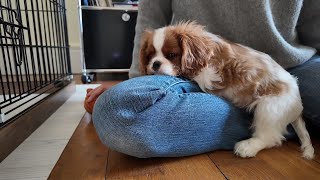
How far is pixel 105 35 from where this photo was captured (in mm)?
2381

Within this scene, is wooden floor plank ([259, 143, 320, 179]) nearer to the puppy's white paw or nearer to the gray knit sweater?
the puppy's white paw

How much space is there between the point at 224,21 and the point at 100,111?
27.0 inches

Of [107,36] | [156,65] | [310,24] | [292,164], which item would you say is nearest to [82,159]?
[156,65]

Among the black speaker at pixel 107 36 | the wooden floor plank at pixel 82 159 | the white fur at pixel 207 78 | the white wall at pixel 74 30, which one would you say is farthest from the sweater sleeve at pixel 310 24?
the white wall at pixel 74 30

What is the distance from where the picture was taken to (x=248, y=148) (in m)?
0.81

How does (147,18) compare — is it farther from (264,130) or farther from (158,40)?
(264,130)

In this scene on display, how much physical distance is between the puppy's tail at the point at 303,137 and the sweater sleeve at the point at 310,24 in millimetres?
437

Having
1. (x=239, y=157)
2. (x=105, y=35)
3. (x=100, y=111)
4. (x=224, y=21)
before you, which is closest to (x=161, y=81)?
(x=100, y=111)

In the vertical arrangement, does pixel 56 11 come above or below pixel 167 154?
above

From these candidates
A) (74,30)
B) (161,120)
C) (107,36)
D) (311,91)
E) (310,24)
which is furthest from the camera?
(74,30)

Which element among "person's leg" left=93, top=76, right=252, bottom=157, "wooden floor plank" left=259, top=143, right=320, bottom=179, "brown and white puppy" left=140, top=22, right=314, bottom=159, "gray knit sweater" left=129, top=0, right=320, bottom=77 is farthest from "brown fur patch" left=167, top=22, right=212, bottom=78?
"wooden floor plank" left=259, top=143, right=320, bottom=179

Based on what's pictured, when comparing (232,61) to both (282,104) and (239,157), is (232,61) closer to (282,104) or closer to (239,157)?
(282,104)

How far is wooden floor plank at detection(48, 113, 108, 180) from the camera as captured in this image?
709 mm

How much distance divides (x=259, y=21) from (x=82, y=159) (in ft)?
2.72
